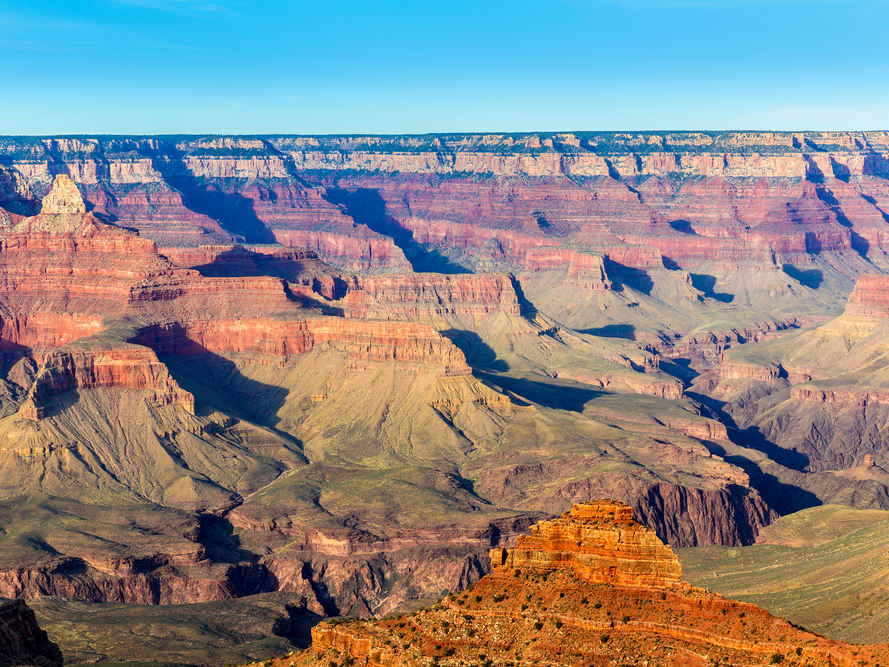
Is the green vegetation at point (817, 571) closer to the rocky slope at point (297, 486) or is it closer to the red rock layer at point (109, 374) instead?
the rocky slope at point (297, 486)

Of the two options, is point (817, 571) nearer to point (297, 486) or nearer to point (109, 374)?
point (297, 486)

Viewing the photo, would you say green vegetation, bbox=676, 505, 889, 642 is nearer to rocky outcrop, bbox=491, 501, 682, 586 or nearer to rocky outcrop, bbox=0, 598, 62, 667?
rocky outcrop, bbox=491, 501, 682, 586

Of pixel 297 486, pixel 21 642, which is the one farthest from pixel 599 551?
pixel 297 486

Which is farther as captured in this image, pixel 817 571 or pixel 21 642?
pixel 817 571

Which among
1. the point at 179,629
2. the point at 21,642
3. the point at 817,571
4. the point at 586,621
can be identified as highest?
the point at 586,621

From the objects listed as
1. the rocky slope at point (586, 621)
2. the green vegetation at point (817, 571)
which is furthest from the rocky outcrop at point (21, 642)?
the green vegetation at point (817, 571)

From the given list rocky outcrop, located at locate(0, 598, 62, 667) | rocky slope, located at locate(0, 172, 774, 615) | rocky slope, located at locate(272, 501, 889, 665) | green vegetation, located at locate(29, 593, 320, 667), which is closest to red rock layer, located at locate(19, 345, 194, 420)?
rocky slope, located at locate(0, 172, 774, 615)

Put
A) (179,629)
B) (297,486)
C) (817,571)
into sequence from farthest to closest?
1. (297,486)
2. (817,571)
3. (179,629)
